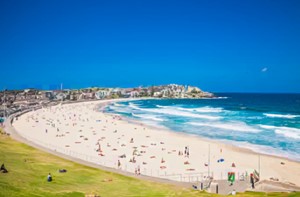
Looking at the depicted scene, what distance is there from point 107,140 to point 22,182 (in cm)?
2430

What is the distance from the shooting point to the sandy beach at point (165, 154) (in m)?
29.0

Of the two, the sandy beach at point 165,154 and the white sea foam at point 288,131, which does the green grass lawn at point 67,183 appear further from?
the white sea foam at point 288,131

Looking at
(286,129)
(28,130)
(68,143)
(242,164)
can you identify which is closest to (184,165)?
(242,164)

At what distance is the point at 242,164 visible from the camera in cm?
3188

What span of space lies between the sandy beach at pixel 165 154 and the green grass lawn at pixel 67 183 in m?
4.43

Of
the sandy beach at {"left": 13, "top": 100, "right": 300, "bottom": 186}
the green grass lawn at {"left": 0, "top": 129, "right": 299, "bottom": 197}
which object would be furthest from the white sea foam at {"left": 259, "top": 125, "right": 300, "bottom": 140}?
the green grass lawn at {"left": 0, "top": 129, "right": 299, "bottom": 197}

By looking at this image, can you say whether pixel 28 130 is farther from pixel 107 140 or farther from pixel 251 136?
pixel 251 136

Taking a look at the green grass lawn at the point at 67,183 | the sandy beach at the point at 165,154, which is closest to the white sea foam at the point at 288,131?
the sandy beach at the point at 165,154

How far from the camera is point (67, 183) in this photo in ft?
75.5

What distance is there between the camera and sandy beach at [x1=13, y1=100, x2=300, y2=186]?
29005 millimetres

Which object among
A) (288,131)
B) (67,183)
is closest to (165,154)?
(67,183)

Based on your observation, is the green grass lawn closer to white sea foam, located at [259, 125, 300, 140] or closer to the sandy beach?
the sandy beach

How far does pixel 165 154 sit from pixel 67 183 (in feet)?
52.2

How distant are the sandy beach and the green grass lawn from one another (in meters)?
4.43
